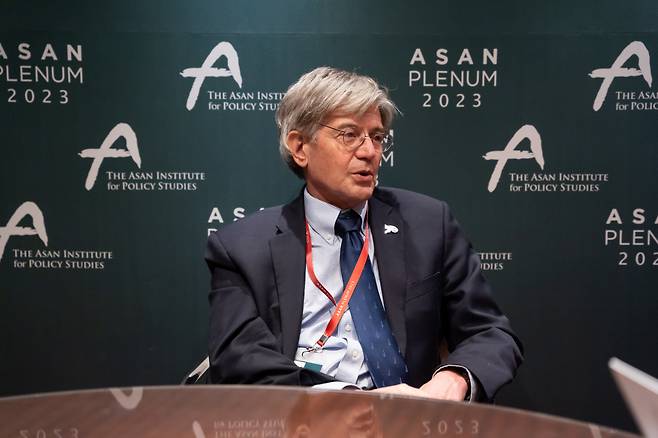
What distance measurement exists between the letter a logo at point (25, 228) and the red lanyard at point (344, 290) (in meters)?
1.40

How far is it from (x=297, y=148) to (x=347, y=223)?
30 centimetres

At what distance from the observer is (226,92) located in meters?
2.91

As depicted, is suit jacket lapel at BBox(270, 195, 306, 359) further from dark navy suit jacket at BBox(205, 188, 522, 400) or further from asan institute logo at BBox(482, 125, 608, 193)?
asan institute logo at BBox(482, 125, 608, 193)

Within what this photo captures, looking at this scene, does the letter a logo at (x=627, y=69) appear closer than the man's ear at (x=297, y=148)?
No

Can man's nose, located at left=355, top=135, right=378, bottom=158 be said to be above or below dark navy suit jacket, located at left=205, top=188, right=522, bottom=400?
above

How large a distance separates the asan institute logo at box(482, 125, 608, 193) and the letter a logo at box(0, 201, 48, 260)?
77.2 inches

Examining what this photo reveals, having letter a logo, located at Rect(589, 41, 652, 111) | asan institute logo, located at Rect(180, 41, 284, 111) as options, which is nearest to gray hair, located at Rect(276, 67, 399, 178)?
asan institute logo, located at Rect(180, 41, 284, 111)

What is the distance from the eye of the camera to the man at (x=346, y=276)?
2076 millimetres

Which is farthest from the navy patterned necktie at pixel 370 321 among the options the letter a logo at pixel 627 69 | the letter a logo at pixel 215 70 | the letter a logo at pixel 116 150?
the letter a logo at pixel 627 69

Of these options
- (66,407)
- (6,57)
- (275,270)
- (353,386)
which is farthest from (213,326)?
(6,57)

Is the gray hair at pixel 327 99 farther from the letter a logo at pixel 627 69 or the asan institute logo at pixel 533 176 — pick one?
the letter a logo at pixel 627 69

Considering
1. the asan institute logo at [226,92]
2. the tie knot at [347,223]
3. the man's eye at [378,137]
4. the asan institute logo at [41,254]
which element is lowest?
the asan institute logo at [41,254]

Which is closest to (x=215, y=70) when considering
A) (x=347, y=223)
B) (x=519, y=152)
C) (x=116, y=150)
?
(x=116, y=150)

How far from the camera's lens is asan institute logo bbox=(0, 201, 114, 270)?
2.98 m
